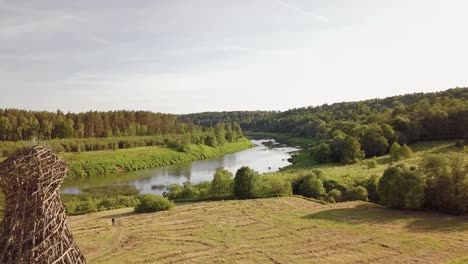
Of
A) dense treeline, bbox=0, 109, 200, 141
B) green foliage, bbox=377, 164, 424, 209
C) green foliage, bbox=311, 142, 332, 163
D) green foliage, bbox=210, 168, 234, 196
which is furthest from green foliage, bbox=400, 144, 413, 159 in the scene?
dense treeline, bbox=0, 109, 200, 141

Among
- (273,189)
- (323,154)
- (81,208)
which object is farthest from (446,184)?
(323,154)

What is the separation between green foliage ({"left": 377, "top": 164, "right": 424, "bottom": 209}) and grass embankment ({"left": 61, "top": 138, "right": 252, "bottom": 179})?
178 ft

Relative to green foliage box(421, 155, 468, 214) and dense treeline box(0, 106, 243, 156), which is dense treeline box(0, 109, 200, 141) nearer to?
dense treeline box(0, 106, 243, 156)

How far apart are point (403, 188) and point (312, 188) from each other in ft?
38.3

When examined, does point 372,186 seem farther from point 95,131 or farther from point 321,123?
point 95,131

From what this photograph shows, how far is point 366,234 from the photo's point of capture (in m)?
33.9

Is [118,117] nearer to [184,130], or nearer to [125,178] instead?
[184,130]

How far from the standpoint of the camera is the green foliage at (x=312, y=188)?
165ft

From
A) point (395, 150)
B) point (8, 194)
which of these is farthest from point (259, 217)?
point (395, 150)

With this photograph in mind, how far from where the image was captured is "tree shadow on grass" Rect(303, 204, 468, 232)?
118 feet

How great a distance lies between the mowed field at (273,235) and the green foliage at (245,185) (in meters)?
5.13

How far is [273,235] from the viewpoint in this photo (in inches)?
1337

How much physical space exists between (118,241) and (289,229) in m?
13.9

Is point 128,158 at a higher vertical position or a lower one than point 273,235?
higher
